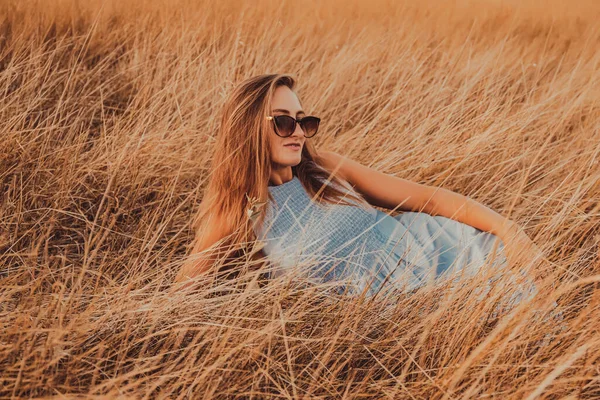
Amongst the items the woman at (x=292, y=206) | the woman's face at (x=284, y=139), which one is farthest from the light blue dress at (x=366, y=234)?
the woman's face at (x=284, y=139)

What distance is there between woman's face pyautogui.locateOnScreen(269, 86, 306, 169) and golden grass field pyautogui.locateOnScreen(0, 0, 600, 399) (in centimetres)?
51

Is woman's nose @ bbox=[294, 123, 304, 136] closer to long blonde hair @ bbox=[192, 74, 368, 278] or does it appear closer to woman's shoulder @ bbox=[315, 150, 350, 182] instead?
long blonde hair @ bbox=[192, 74, 368, 278]

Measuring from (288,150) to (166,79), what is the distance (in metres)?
1.47

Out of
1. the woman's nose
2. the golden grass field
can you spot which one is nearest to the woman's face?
the woman's nose

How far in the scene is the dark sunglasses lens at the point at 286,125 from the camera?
2.06 metres

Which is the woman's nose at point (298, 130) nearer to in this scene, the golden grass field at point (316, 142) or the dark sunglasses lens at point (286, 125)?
the dark sunglasses lens at point (286, 125)

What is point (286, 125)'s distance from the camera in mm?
2068

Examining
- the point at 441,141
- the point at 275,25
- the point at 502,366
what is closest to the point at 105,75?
the point at 275,25

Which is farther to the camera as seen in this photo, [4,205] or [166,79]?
[166,79]

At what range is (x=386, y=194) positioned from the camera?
232 centimetres

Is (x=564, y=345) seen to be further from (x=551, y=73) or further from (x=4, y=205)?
(x=551, y=73)

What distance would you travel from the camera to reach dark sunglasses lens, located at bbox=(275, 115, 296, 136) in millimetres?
2062

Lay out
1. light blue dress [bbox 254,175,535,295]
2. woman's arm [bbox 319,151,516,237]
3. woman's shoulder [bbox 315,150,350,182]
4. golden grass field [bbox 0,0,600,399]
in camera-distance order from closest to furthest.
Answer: golden grass field [bbox 0,0,600,399] → light blue dress [bbox 254,175,535,295] → woman's arm [bbox 319,151,516,237] → woman's shoulder [bbox 315,150,350,182]

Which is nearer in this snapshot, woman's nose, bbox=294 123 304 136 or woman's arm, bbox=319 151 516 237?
woman's nose, bbox=294 123 304 136
